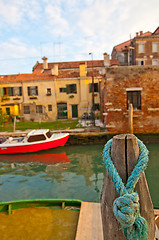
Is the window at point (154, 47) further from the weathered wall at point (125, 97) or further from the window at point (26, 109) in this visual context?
the window at point (26, 109)

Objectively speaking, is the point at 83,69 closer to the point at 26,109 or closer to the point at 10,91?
the point at 26,109

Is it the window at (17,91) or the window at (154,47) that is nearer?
the window at (17,91)

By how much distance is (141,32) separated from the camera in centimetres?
3116

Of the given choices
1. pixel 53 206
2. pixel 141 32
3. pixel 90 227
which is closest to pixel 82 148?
pixel 53 206

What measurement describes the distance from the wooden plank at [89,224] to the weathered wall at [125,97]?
10.4 meters

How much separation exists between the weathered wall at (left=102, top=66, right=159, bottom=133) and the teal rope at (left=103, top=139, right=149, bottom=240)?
41.7 feet

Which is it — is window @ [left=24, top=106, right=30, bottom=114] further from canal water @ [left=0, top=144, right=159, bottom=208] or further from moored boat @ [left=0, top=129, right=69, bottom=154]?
canal water @ [left=0, top=144, right=159, bottom=208]

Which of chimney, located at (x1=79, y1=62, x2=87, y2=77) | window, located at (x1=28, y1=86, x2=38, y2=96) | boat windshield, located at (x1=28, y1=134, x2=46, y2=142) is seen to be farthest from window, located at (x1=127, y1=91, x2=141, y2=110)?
window, located at (x1=28, y1=86, x2=38, y2=96)

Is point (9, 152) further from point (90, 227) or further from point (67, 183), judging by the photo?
point (90, 227)

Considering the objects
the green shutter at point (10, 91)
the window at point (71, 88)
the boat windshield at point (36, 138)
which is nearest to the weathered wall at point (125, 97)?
the boat windshield at point (36, 138)

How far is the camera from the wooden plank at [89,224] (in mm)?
3032

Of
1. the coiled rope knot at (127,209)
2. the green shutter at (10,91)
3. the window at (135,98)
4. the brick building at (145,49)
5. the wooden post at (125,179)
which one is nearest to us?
the coiled rope knot at (127,209)

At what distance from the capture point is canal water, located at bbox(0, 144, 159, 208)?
6700 mm

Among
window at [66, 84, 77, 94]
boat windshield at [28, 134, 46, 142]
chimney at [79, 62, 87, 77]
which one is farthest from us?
window at [66, 84, 77, 94]
